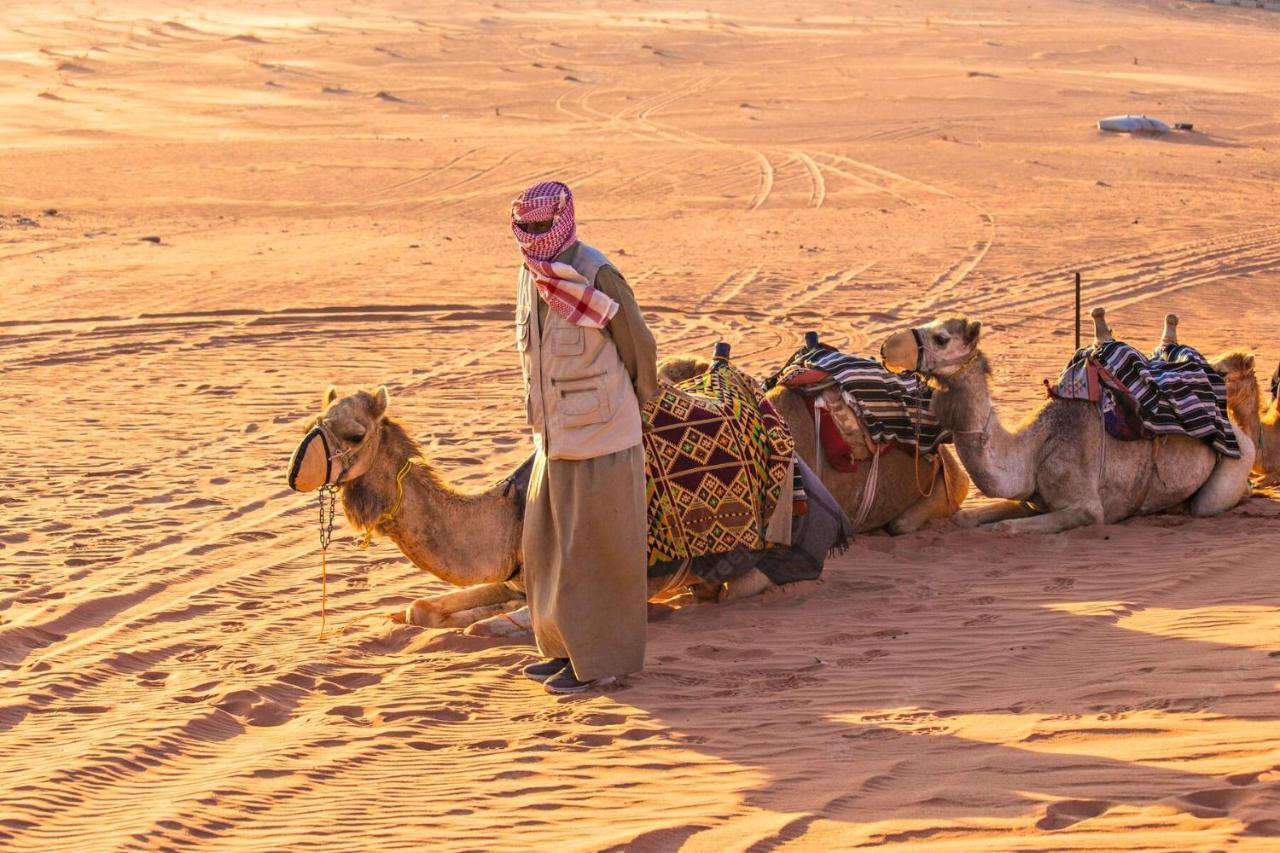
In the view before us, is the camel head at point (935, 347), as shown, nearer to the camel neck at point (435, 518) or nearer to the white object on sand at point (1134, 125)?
the camel neck at point (435, 518)

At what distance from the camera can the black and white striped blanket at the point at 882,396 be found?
860cm

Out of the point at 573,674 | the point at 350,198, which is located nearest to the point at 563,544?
the point at 573,674

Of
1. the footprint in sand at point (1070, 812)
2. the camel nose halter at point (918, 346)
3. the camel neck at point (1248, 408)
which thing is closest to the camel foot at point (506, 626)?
the camel nose halter at point (918, 346)

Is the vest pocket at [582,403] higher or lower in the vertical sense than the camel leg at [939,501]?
higher

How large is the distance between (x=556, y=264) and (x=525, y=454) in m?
4.81

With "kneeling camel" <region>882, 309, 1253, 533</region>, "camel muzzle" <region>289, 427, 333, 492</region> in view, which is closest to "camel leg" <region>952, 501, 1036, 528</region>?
"kneeling camel" <region>882, 309, 1253, 533</region>

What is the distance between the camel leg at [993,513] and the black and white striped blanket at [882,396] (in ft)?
1.71

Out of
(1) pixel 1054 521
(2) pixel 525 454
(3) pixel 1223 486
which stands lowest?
(1) pixel 1054 521

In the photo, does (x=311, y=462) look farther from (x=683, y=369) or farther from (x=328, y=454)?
(x=683, y=369)

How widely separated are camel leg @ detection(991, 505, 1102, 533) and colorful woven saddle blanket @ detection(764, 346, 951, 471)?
58 cm

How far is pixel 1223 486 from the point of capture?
362 inches

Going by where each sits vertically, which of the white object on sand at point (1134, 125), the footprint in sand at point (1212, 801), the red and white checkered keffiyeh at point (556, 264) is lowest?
the footprint in sand at point (1212, 801)

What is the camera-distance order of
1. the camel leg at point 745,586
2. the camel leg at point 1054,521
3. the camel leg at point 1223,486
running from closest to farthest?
the camel leg at point 745,586, the camel leg at point 1054,521, the camel leg at point 1223,486

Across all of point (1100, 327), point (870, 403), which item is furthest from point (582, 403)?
point (1100, 327)
